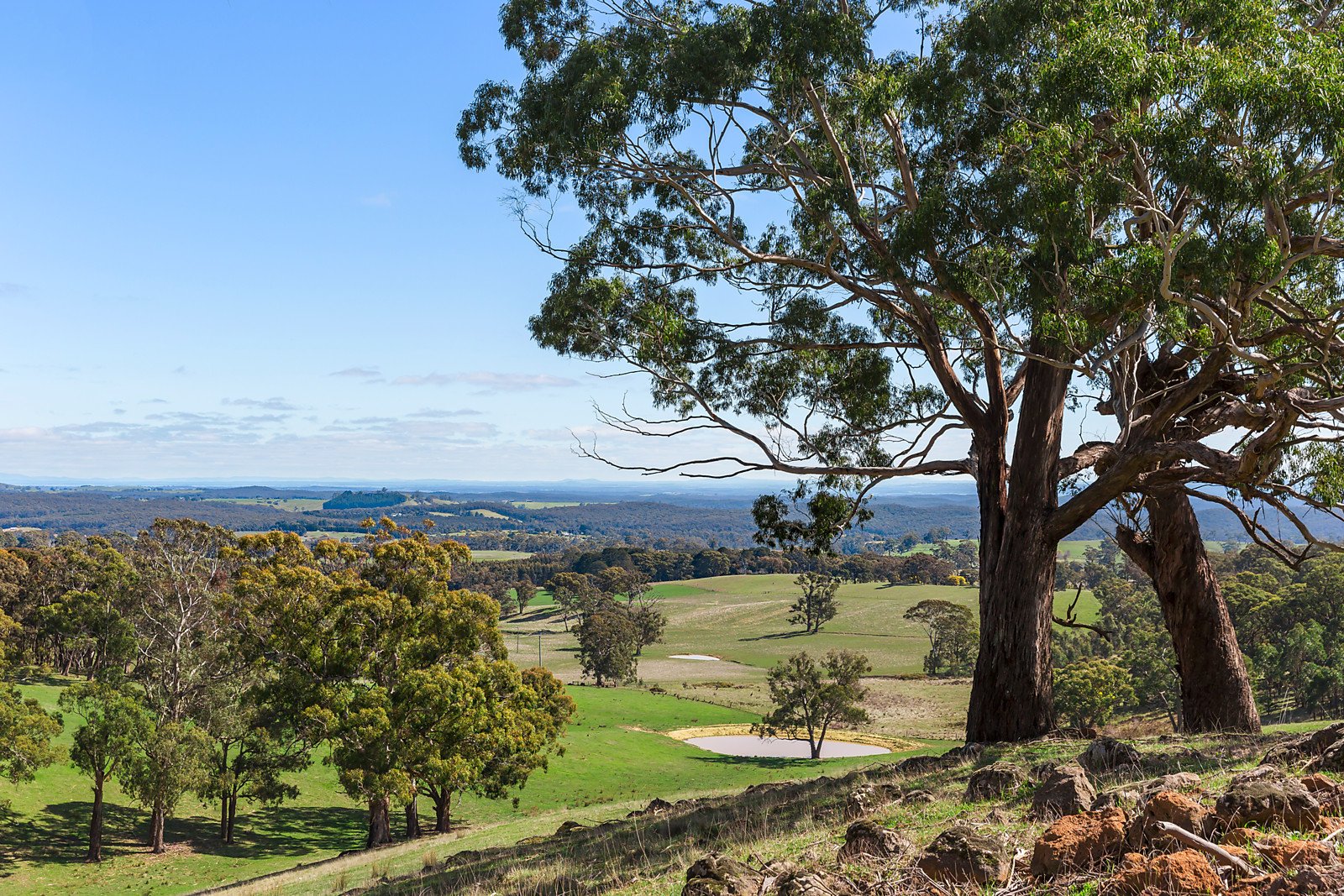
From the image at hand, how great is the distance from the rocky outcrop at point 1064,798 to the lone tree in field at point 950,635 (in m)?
69.2

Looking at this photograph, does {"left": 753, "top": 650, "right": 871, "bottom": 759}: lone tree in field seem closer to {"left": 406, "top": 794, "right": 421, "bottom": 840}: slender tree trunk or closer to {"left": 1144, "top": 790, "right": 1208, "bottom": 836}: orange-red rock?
{"left": 406, "top": 794, "right": 421, "bottom": 840}: slender tree trunk

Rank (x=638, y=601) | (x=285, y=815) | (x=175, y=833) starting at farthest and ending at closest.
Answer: (x=638, y=601) < (x=285, y=815) < (x=175, y=833)

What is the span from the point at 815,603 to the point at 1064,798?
103720mm

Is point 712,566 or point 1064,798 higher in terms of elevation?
point 1064,798

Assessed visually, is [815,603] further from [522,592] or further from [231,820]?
[231,820]

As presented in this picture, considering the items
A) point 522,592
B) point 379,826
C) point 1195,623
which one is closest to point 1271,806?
point 1195,623

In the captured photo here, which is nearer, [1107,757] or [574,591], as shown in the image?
[1107,757]

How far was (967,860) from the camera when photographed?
4426 mm

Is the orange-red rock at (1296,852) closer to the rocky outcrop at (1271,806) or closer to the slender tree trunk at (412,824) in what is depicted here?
the rocky outcrop at (1271,806)

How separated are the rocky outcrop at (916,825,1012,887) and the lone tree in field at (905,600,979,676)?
70.6 metres

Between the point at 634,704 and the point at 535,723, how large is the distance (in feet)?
107

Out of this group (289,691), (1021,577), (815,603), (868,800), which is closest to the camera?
(868,800)

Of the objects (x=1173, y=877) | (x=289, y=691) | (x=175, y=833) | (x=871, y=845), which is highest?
(x=1173, y=877)

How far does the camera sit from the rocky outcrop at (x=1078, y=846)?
4223mm
